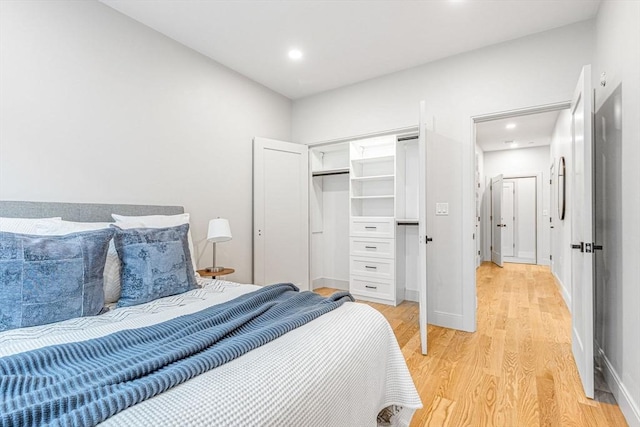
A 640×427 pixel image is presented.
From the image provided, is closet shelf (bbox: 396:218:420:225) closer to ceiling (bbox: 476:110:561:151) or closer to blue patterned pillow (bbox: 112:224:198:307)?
ceiling (bbox: 476:110:561:151)

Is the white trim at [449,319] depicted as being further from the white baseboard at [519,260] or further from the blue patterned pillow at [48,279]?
the white baseboard at [519,260]

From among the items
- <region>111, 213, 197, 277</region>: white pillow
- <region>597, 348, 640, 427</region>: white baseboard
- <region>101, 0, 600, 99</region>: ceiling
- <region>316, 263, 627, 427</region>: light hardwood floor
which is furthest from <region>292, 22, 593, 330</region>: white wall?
<region>111, 213, 197, 277</region>: white pillow

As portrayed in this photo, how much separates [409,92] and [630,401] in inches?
118

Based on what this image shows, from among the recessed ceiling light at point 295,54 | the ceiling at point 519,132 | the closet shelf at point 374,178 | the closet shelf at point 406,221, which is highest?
the recessed ceiling light at point 295,54

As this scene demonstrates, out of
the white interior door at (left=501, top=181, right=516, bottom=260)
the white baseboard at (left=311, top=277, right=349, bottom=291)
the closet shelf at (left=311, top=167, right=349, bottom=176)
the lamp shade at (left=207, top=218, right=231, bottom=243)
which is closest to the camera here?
the lamp shade at (left=207, top=218, right=231, bottom=243)

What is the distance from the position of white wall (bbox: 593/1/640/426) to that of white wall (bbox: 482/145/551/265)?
547 cm

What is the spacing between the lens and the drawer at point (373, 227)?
3.86m

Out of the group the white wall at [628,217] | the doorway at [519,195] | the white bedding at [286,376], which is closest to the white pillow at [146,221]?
the white bedding at [286,376]

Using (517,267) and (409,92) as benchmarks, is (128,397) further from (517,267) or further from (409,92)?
(517,267)

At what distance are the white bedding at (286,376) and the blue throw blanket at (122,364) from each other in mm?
37

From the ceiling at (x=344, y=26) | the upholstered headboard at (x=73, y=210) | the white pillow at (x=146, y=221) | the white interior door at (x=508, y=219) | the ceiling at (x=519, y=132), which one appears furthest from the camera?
the white interior door at (x=508, y=219)

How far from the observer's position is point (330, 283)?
15.6 feet

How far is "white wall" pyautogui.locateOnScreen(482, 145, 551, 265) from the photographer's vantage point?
21.8ft

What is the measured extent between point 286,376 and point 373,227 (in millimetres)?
3171
